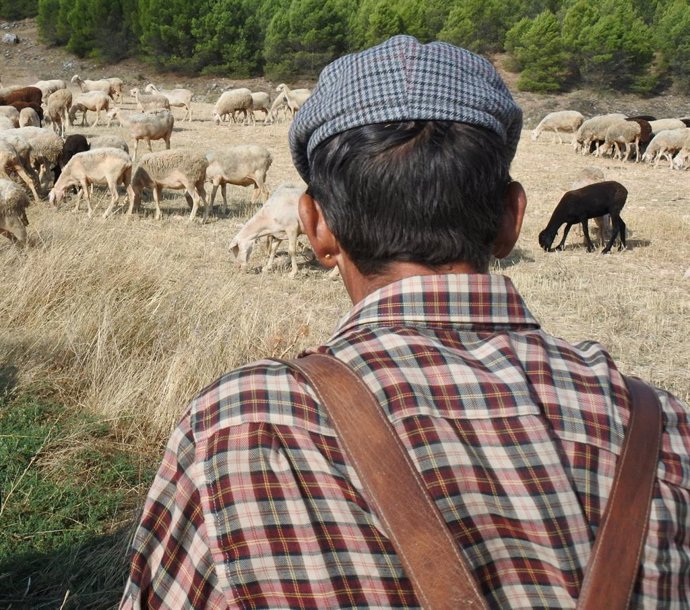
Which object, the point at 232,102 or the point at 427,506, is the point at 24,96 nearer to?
the point at 232,102

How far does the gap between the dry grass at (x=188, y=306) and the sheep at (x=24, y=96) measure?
43.7 ft

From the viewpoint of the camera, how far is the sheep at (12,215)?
372 inches

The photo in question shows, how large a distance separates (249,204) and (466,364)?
14148 millimetres

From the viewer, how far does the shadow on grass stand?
325cm

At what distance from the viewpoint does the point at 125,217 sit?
1214 centimetres

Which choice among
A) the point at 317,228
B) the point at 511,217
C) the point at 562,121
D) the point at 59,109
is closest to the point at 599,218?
the point at 511,217

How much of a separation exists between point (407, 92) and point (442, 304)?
1.30ft

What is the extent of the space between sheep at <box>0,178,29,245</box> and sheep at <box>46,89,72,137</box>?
15.5 metres

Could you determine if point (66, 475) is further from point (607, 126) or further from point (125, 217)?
point (607, 126)

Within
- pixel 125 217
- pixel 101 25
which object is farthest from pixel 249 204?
pixel 101 25

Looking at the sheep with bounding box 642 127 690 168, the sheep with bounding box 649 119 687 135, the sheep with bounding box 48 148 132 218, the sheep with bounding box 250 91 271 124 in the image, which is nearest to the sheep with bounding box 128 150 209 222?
the sheep with bounding box 48 148 132 218

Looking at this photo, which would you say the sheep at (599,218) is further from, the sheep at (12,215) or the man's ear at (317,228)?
the man's ear at (317,228)

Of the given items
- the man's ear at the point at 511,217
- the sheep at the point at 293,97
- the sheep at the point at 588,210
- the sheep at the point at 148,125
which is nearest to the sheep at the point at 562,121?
the sheep at the point at 293,97

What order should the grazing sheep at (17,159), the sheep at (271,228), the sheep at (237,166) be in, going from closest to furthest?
the sheep at (271,228)
the grazing sheep at (17,159)
the sheep at (237,166)
